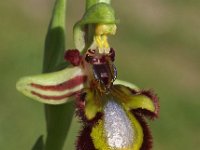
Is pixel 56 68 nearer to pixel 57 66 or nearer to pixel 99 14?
pixel 57 66

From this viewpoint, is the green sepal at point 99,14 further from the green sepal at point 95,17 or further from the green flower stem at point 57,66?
the green flower stem at point 57,66

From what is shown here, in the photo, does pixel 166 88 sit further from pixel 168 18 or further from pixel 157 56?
pixel 168 18

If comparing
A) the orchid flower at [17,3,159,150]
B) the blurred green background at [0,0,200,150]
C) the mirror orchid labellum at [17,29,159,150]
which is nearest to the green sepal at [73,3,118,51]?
the orchid flower at [17,3,159,150]

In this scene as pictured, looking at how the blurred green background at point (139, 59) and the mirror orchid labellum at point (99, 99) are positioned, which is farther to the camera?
the blurred green background at point (139, 59)

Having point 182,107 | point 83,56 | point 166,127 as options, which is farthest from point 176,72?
point 83,56

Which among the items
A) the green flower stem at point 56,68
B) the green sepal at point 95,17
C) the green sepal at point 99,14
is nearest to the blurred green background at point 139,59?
the green flower stem at point 56,68

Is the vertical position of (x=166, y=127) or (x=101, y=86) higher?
(x=101, y=86)
